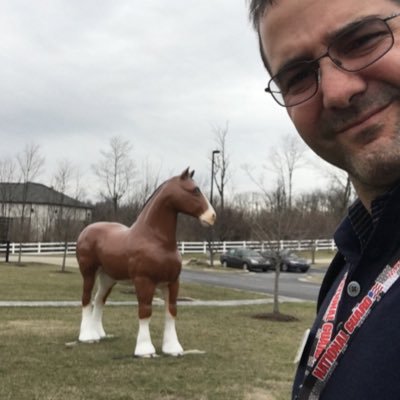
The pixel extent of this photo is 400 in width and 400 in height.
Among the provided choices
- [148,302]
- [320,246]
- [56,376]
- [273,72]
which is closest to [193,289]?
[148,302]

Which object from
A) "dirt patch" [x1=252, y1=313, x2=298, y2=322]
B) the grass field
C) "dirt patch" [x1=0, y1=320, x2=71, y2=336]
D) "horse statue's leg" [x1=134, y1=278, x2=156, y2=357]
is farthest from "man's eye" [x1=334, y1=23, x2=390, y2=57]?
"dirt patch" [x1=252, y1=313, x2=298, y2=322]

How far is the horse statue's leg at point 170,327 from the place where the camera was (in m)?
7.96

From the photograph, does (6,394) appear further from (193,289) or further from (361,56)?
(193,289)

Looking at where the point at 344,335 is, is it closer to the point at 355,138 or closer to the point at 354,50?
the point at 355,138

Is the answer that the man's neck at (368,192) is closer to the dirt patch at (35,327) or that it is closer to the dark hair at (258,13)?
the dark hair at (258,13)

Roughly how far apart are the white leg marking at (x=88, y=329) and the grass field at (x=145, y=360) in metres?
0.20

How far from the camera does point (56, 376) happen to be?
645 centimetres

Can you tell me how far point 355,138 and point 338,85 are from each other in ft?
0.37

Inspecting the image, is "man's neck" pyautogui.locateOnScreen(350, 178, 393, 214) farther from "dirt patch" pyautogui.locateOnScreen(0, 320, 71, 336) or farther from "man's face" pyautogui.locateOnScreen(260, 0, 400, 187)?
"dirt patch" pyautogui.locateOnScreen(0, 320, 71, 336)

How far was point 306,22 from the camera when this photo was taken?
1159mm

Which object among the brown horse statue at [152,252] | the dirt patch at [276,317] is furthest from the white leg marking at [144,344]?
the dirt patch at [276,317]

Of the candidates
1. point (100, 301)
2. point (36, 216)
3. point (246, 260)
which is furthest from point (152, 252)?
point (36, 216)

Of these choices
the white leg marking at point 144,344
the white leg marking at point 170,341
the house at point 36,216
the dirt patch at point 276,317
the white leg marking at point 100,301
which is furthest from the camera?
the house at point 36,216

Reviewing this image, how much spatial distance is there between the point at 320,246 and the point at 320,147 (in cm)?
4570
